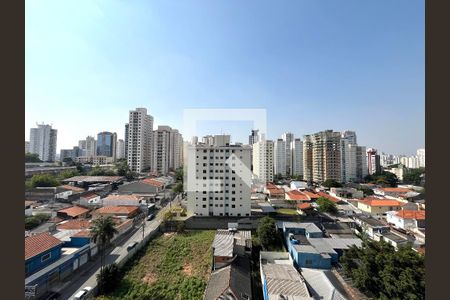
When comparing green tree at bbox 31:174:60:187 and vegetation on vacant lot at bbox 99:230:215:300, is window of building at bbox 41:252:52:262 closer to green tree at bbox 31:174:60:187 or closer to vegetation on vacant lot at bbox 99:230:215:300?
vegetation on vacant lot at bbox 99:230:215:300

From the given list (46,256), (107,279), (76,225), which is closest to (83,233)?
(76,225)

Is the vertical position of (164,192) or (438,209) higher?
(438,209)

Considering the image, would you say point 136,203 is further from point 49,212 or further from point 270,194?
point 270,194

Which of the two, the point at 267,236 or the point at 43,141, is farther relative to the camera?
the point at 43,141

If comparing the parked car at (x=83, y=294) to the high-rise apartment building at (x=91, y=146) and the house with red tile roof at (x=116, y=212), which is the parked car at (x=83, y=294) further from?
the high-rise apartment building at (x=91, y=146)

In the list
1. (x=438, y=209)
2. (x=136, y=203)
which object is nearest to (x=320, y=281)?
(x=438, y=209)

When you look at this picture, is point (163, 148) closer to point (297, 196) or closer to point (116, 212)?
point (116, 212)

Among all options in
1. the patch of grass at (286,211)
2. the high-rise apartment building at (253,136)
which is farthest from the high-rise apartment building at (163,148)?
the patch of grass at (286,211)
